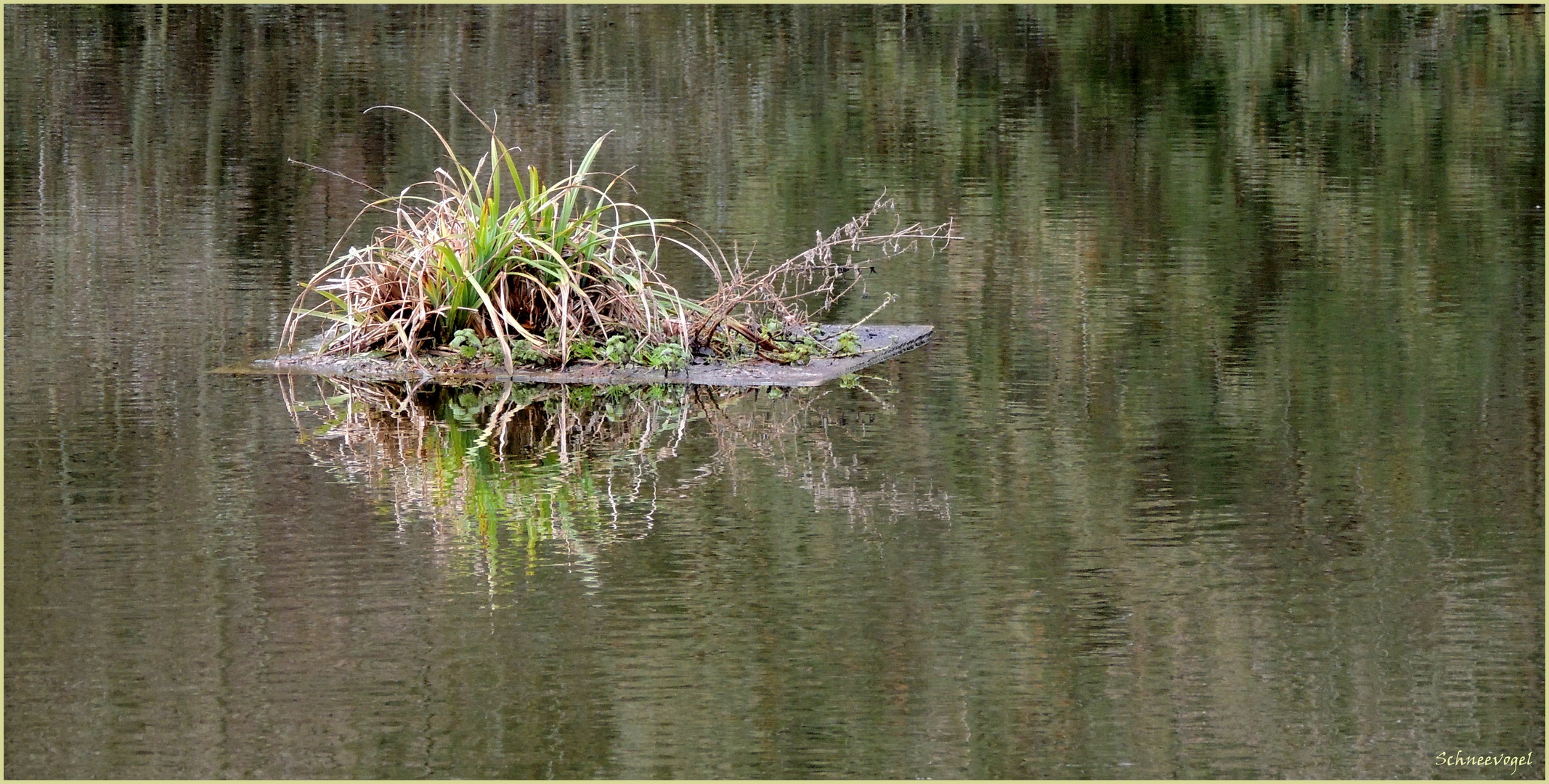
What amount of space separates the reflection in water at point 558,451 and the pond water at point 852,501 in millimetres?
32

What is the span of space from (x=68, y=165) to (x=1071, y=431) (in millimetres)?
11193

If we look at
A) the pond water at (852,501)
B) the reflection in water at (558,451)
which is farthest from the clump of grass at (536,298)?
the pond water at (852,501)

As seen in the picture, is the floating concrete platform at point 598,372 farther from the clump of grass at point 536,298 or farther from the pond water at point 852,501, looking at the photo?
the pond water at point 852,501

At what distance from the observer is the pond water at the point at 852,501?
583cm

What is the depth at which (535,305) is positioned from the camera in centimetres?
1104

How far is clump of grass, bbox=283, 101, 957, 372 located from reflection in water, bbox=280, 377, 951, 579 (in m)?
0.41

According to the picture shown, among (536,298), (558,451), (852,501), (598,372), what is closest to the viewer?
(852,501)

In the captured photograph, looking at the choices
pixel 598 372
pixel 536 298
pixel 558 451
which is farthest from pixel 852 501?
pixel 536 298

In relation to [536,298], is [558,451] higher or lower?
lower

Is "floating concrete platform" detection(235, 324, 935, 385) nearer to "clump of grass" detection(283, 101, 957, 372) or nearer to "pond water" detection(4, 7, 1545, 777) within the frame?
"clump of grass" detection(283, 101, 957, 372)

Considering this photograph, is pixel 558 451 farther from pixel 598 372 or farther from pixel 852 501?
pixel 598 372

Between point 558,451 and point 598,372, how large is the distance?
160 cm

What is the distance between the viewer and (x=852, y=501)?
809cm

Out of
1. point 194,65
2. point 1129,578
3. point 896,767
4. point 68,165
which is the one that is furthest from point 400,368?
point 194,65
